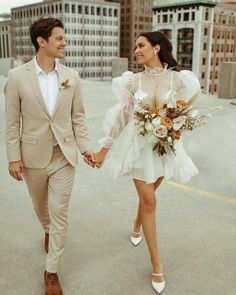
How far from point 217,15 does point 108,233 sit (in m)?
126

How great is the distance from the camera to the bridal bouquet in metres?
3.25

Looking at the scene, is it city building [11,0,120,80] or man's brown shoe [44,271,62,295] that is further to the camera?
A: city building [11,0,120,80]

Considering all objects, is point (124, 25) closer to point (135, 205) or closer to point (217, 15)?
point (217, 15)

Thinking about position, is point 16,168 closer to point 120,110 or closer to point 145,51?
point 120,110

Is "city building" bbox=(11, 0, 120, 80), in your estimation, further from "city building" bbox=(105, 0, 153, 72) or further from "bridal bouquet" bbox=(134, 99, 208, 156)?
"bridal bouquet" bbox=(134, 99, 208, 156)

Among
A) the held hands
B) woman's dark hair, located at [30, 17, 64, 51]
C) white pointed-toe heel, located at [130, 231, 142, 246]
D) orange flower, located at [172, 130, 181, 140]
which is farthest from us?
white pointed-toe heel, located at [130, 231, 142, 246]

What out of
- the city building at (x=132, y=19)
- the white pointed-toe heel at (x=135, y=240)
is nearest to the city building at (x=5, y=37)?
the city building at (x=132, y=19)

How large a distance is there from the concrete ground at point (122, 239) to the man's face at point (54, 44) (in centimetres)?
150

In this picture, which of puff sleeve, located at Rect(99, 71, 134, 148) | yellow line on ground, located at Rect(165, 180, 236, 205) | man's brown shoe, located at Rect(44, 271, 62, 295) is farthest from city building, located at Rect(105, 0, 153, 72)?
man's brown shoe, located at Rect(44, 271, 62, 295)

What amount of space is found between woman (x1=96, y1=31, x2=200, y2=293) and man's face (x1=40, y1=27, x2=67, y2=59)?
658 mm

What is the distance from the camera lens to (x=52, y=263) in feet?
11.0

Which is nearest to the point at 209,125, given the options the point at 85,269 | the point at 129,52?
the point at 85,269

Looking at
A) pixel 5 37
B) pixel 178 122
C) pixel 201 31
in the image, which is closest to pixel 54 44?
pixel 178 122

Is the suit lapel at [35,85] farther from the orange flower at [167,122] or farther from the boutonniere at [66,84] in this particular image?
the orange flower at [167,122]
